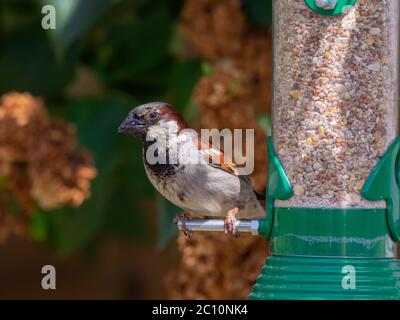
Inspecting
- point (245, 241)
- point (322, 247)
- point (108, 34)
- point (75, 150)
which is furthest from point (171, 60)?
point (322, 247)

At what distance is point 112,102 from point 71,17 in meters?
0.81

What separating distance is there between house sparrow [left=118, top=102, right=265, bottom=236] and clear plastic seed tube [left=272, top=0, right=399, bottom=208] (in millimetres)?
249

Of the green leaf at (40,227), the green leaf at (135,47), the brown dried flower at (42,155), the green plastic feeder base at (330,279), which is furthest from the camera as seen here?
the green leaf at (40,227)

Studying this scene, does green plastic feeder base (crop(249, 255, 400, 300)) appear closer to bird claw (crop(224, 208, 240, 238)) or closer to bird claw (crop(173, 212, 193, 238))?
bird claw (crop(224, 208, 240, 238))

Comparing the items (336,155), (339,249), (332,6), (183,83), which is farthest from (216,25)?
(339,249)

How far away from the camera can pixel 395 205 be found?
172 inches

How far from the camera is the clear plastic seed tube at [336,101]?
4320mm

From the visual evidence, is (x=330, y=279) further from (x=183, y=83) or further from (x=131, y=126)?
(x=183, y=83)

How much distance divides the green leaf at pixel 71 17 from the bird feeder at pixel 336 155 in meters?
1.15

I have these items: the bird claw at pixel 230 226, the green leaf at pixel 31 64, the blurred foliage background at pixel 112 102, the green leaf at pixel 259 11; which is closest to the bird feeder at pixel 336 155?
the bird claw at pixel 230 226

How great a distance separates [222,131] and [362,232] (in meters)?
1.21

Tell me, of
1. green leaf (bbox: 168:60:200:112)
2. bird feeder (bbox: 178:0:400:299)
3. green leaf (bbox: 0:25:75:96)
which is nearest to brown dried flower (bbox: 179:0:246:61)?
green leaf (bbox: 168:60:200:112)

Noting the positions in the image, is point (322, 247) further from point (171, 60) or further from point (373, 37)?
point (171, 60)

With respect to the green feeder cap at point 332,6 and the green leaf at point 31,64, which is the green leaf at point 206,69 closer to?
the green leaf at point 31,64
